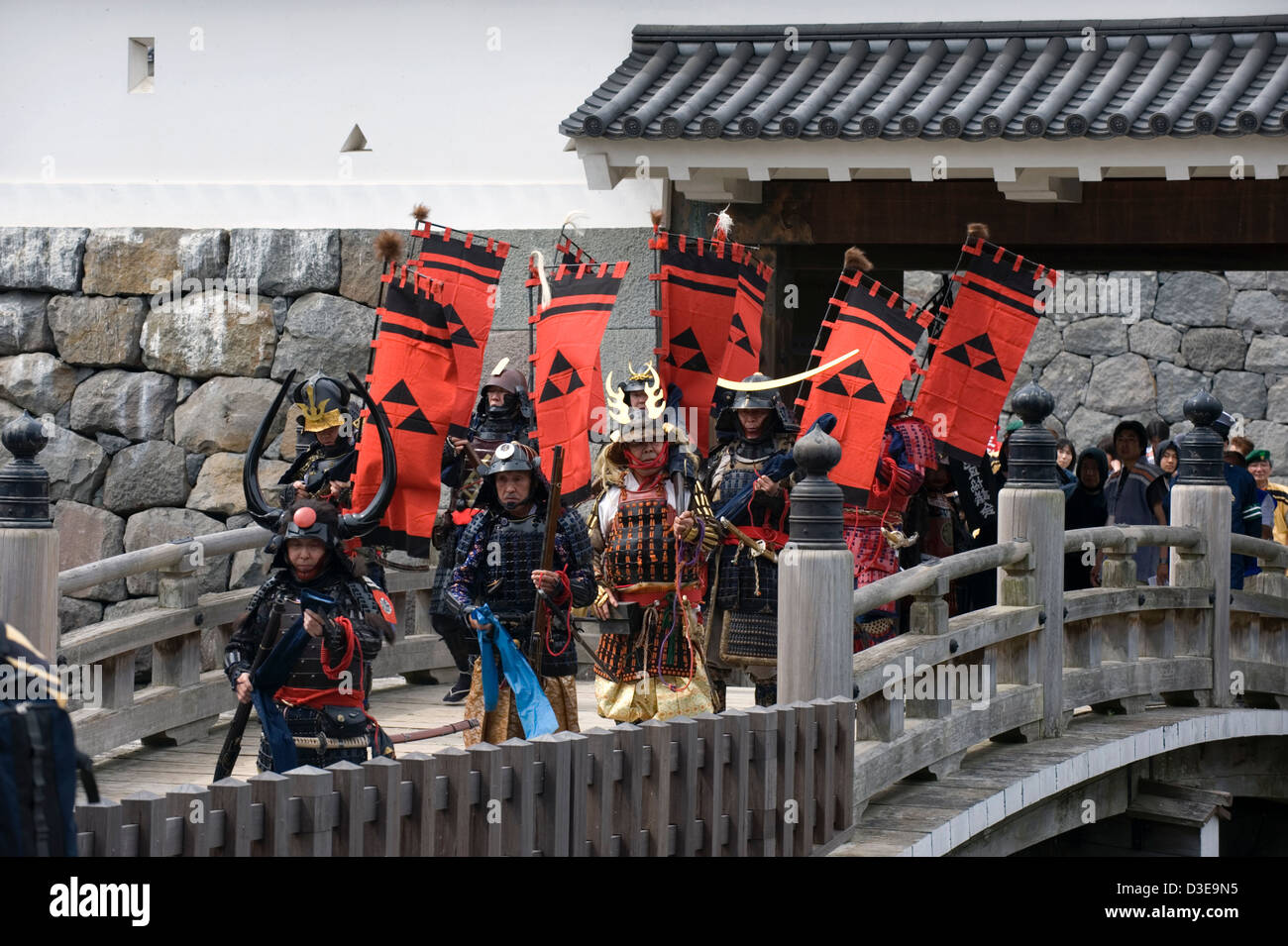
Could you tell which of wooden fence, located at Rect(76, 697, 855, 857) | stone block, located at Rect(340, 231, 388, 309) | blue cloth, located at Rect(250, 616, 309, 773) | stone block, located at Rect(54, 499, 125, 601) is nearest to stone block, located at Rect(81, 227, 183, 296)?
stone block, located at Rect(340, 231, 388, 309)

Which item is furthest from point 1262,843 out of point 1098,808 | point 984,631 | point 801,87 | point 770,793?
point 770,793

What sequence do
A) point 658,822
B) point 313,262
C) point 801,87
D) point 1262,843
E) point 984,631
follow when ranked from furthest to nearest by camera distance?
point 1262,843, point 313,262, point 801,87, point 984,631, point 658,822

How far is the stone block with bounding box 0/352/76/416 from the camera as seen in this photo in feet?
36.9

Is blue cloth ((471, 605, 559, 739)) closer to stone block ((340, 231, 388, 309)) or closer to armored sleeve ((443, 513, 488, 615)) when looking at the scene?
armored sleeve ((443, 513, 488, 615))

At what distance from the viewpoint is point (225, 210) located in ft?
36.0

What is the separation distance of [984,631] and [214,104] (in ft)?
20.0

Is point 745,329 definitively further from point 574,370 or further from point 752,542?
point 752,542

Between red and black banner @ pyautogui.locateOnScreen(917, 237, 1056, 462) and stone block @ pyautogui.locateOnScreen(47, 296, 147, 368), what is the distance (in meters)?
5.26

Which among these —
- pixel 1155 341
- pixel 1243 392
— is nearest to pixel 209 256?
pixel 1155 341

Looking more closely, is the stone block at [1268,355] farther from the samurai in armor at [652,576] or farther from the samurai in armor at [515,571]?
the samurai in armor at [515,571]

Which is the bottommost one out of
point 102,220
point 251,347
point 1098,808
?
point 1098,808

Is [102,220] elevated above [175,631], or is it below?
above

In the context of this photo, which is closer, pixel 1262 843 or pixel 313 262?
pixel 313 262

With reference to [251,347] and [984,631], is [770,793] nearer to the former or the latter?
[984,631]
